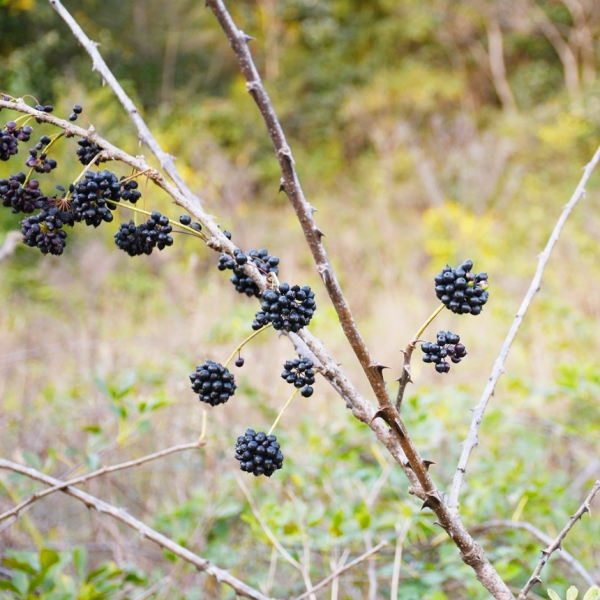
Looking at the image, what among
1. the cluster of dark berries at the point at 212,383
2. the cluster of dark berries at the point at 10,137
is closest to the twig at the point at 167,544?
the cluster of dark berries at the point at 212,383

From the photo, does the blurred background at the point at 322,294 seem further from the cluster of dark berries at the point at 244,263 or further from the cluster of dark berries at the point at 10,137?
the cluster of dark berries at the point at 244,263

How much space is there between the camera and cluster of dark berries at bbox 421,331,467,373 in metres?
0.81

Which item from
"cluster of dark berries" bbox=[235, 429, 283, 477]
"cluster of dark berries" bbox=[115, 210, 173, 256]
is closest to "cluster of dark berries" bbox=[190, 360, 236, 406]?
"cluster of dark berries" bbox=[235, 429, 283, 477]

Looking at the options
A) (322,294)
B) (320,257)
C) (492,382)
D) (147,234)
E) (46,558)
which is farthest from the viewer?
(322,294)

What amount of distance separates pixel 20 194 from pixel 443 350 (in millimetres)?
645

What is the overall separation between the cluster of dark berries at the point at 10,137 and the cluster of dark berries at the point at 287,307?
429 mm

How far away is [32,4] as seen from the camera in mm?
8578

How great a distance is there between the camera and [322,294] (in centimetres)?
812

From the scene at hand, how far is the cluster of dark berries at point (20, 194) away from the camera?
2.76ft

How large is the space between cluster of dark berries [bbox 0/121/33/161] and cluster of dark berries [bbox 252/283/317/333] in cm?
43

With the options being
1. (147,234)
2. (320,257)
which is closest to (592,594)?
(320,257)

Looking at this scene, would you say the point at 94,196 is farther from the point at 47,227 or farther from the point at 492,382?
the point at 492,382

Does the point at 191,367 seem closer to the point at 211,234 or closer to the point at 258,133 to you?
the point at 211,234

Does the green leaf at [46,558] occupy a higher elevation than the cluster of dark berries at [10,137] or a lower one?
lower
